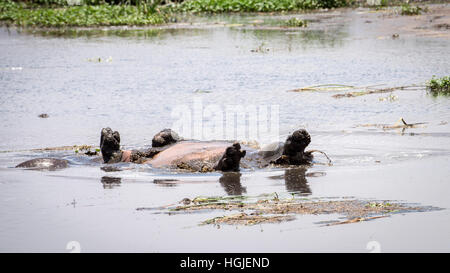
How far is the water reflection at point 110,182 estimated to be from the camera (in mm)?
8859

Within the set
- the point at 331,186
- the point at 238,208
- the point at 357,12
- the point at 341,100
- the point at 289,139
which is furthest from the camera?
the point at 357,12

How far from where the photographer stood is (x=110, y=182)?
9086 millimetres

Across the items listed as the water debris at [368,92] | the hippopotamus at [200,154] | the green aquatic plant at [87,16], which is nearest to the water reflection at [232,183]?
the hippopotamus at [200,154]

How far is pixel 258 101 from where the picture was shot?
14.6 metres

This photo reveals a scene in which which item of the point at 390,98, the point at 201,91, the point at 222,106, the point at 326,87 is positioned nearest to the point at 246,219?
the point at 222,106

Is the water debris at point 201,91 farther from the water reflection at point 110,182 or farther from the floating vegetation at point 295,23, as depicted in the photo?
the floating vegetation at point 295,23

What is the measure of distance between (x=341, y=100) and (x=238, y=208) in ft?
23.9

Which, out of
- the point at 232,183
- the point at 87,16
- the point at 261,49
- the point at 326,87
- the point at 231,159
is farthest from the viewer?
the point at 87,16

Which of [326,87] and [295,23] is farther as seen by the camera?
[295,23]

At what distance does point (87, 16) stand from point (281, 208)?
28.2m

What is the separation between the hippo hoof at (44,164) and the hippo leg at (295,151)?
8.83 ft

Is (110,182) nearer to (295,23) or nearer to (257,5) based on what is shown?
(295,23)

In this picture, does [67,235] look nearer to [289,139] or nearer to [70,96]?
[289,139]

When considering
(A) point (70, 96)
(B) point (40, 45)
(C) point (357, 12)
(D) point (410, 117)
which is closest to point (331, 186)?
(D) point (410, 117)
